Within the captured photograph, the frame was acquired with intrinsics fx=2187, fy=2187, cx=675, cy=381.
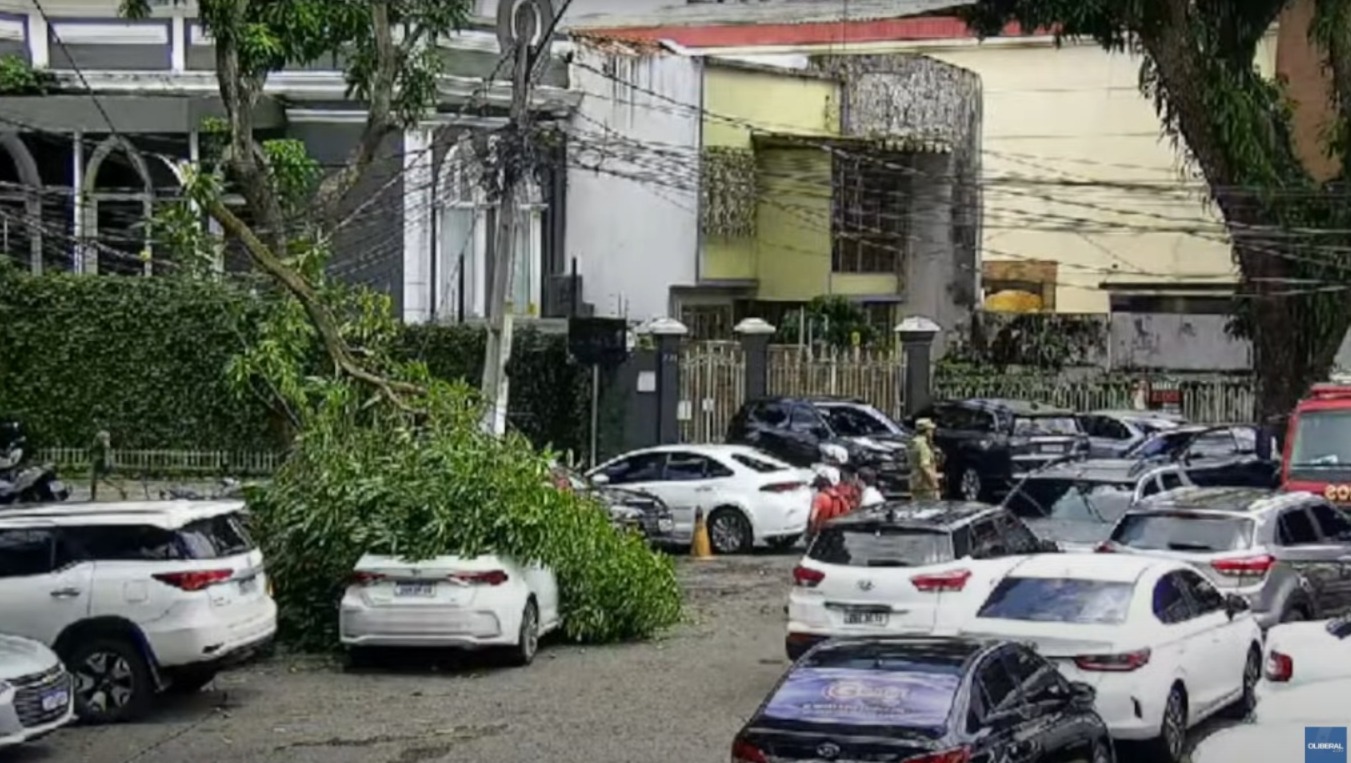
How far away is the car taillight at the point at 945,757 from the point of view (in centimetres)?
1139

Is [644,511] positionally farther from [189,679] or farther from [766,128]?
[766,128]

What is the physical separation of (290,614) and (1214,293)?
121ft

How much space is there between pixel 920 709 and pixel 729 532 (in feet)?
58.2

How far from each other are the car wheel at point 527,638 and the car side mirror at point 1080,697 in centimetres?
661

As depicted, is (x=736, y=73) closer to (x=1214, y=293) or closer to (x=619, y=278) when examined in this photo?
(x=619, y=278)

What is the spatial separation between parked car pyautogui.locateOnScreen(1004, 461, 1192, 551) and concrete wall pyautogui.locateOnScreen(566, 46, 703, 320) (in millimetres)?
17877

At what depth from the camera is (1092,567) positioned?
51.7 feet

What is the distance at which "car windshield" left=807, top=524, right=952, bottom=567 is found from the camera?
18.1 metres

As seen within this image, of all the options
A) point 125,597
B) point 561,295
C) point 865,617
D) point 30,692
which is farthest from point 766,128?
point 30,692

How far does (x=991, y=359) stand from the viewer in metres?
49.9

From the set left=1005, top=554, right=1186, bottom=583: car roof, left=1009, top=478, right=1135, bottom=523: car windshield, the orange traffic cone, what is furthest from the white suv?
the orange traffic cone

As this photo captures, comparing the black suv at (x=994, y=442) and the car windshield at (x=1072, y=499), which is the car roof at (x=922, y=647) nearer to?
the car windshield at (x=1072, y=499)

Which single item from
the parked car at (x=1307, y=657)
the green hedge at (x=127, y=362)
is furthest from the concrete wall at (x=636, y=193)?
the parked car at (x=1307, y=657)

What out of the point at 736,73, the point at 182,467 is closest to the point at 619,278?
the point at 736,73
